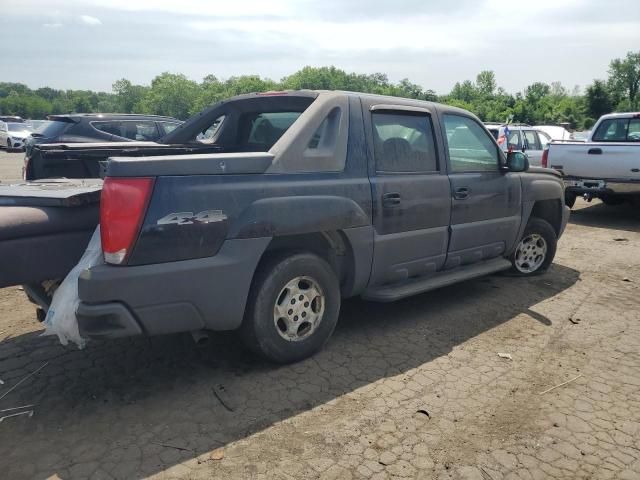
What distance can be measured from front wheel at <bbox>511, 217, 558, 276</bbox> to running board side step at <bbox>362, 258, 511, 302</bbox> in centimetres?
58

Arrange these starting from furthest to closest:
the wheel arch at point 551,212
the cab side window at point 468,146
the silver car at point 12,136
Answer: the silver car at point 12,136, the wheel arch at point 551,212, the cab side window at point 468,146

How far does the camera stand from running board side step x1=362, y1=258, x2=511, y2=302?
13.6ft

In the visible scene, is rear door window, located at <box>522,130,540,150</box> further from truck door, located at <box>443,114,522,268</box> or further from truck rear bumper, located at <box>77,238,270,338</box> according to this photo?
truck rear bumper, located at <box>77,238,270,338</box>

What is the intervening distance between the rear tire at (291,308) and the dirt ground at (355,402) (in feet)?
0.56

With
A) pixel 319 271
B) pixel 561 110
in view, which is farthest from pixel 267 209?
pixel 561 110

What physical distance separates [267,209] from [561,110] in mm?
69238

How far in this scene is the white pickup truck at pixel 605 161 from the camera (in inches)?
356

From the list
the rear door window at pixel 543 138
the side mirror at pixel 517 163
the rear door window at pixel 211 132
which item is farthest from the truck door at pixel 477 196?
the rear door window at pixel 543 138

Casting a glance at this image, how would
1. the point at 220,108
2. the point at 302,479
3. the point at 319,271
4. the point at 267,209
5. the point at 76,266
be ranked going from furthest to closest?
1. the point at 220,108
2. the point at 319,271
3. the point at 267,209
4. the point at 76,266
5. the point at 302,479

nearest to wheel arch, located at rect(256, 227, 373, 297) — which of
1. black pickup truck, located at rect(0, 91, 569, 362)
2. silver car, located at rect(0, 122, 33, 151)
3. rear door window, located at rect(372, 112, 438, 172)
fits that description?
black pickup truck, located at rect(0, 91, 569, 362)

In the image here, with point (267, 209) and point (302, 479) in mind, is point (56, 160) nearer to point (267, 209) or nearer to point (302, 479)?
point (267, 209)

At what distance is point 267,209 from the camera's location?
11.1 feet

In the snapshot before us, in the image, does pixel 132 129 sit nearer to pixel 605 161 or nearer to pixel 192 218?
pixel 192 218

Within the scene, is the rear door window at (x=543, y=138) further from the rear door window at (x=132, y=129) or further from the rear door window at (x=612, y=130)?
the rear door window at (x=132, y=129)
